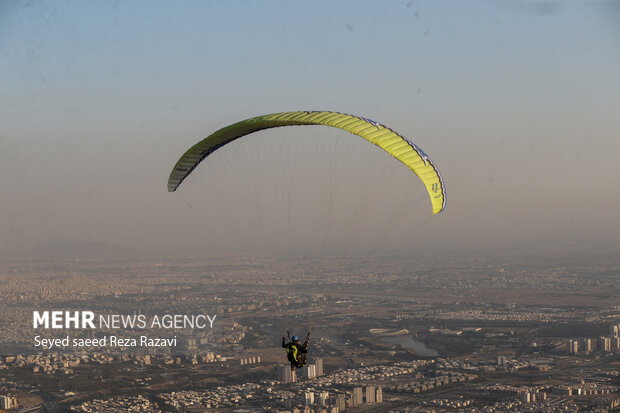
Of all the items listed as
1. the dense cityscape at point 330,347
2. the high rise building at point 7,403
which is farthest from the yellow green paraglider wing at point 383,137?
the high rise building at point 7,403

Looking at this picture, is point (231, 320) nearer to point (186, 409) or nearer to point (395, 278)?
point (186, 409)

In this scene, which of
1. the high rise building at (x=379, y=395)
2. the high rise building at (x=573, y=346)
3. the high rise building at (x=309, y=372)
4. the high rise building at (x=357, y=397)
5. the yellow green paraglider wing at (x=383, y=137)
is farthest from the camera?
the high rise building at (x=573, y=346)

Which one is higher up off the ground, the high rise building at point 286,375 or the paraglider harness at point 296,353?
the paraglider harness at point 296,353

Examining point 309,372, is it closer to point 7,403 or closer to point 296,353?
point 7,403

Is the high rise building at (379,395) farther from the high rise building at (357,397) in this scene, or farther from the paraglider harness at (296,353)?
the paraglider harness at (296,353)

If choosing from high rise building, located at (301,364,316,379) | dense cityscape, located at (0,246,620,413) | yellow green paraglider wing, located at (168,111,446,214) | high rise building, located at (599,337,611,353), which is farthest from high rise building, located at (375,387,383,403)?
yellow green paraglider wing, located at (168,111,446,214)
